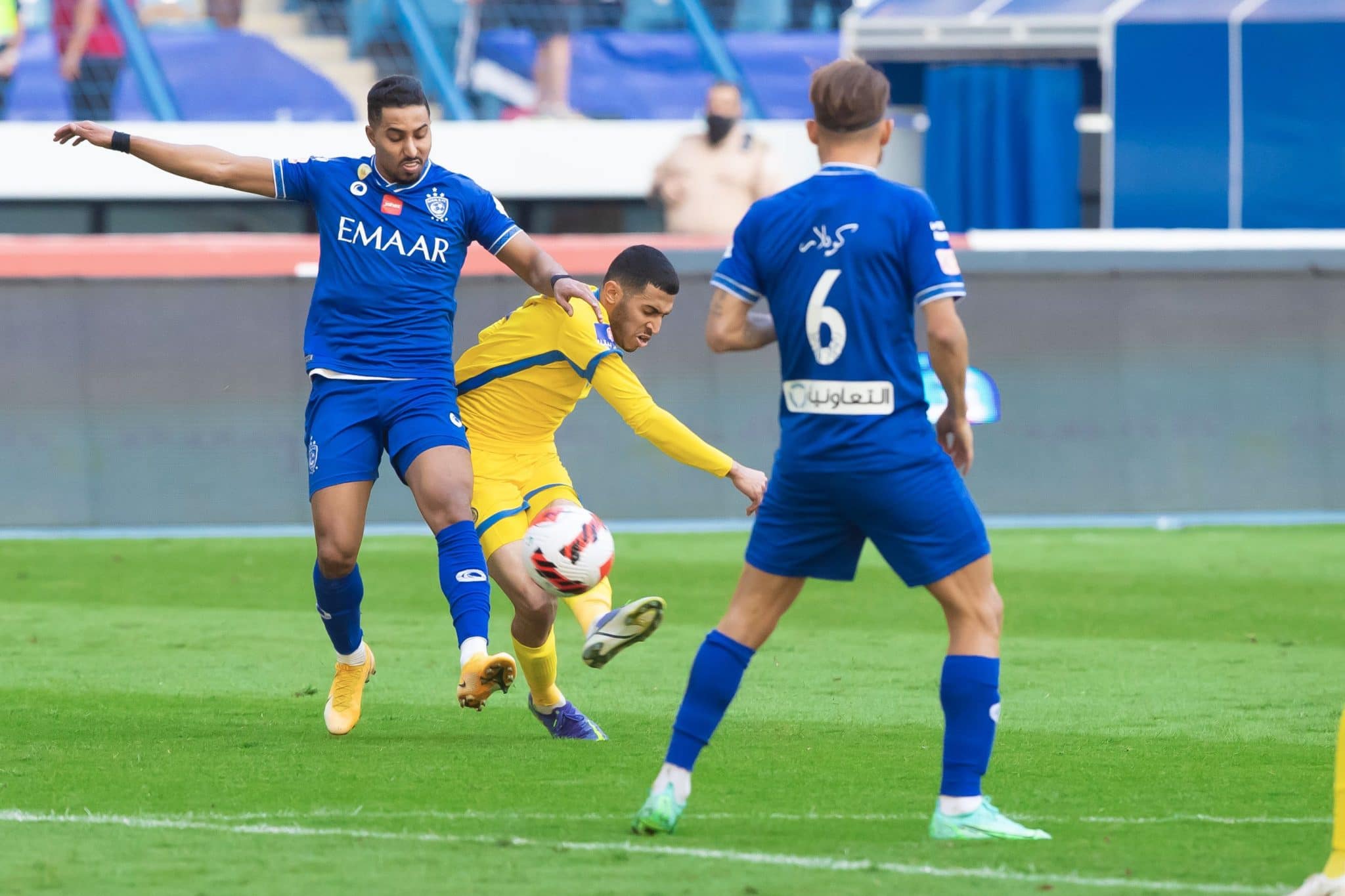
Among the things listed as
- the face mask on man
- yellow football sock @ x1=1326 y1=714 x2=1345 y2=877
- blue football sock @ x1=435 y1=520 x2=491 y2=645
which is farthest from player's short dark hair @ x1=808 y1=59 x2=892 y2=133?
the face mask on man

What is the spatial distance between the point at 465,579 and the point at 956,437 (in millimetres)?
2012

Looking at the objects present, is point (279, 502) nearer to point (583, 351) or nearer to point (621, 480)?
point (621, 480)

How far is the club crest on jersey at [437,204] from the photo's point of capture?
6684 millimetres

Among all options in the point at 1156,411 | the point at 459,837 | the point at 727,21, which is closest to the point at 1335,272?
the point at 1156,411

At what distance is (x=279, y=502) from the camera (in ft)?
46.4

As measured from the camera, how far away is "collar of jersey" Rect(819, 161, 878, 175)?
4941 mm

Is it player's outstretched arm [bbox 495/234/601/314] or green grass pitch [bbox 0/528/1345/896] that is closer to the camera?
green grass pitch [bbox 0/528/1345/896]

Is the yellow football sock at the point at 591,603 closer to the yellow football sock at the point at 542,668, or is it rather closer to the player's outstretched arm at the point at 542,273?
the yellow football sock at the point at 542,668

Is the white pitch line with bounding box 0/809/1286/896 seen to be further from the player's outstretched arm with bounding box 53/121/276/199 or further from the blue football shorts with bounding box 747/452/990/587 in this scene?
the player's outstretched arm with bounding box 53/121/276/199

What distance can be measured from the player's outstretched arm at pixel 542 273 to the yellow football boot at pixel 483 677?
1144mm

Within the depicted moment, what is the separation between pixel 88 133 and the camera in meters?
6.51

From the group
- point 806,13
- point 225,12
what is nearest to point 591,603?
point 806,13

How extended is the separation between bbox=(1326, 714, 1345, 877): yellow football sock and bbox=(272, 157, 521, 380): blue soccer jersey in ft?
10.9

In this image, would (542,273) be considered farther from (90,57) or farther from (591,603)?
(90,57)
